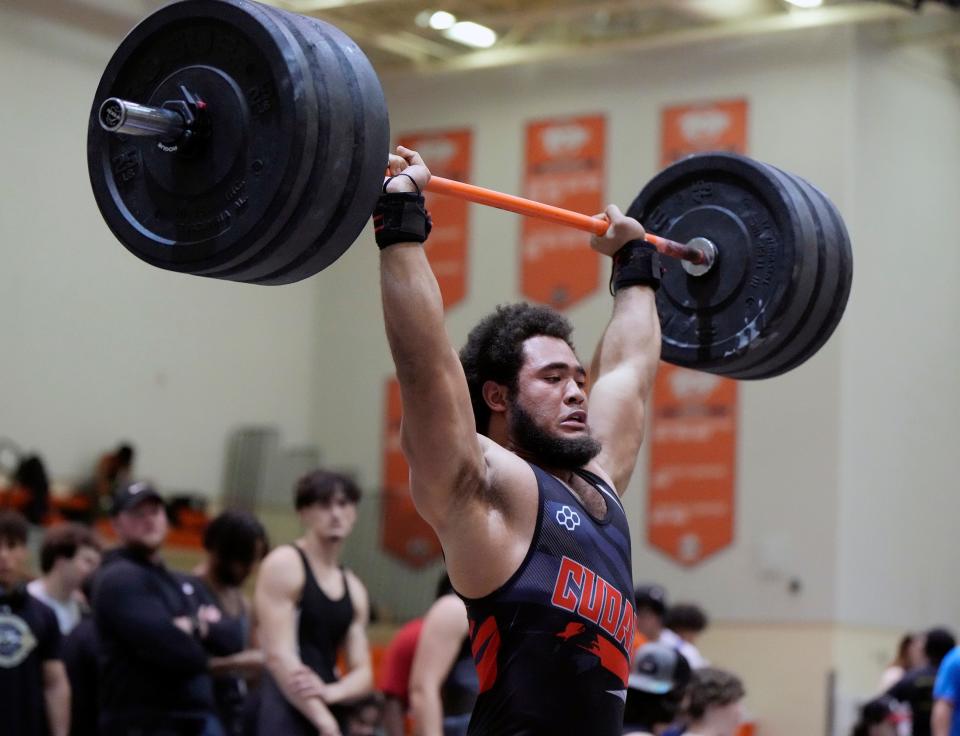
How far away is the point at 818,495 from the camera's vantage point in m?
12.8

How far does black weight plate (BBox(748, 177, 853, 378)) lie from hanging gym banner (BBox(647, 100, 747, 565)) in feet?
27.4

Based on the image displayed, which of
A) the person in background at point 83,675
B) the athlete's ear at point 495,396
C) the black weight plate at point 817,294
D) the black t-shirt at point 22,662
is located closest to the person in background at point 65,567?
the person in background at point 83,675

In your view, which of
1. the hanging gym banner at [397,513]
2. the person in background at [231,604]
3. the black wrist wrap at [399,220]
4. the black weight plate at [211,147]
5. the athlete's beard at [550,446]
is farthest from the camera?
the hanging gym banner at [397,513]

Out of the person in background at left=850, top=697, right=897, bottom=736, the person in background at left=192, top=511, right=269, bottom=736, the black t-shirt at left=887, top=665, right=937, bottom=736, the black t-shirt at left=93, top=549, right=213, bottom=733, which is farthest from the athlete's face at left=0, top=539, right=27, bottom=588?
the black t-shirt at left=887, top=665, right=937, bottom=736

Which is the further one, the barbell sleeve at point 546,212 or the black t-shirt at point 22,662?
the black t-shirt at point 22,662

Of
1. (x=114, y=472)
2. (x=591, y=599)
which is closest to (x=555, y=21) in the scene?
(x=114, y=472)

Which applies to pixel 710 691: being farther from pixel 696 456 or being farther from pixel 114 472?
pixel 114 472

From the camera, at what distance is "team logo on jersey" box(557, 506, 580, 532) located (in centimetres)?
357

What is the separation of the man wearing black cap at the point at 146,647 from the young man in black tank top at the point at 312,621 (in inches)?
10.2

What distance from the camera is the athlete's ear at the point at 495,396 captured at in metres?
3.85

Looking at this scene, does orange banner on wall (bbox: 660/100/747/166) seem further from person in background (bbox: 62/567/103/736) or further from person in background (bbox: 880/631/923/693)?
person in background (bbox: 62/567/103/736)

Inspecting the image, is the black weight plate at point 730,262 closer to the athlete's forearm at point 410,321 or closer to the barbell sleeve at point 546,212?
the barbell sleeve at point 546,212

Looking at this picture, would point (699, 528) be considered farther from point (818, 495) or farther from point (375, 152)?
point (375, 152)

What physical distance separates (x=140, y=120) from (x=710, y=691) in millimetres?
2969
